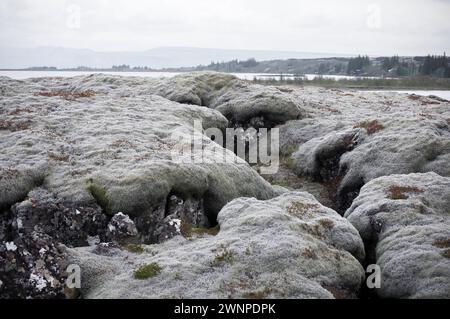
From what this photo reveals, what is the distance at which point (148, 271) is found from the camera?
1742cm

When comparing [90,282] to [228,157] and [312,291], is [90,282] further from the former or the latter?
[228,157]

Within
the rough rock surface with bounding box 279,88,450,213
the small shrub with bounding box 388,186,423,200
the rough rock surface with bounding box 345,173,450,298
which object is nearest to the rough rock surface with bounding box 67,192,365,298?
the rough rock surface with bounding box 345,173,450,298

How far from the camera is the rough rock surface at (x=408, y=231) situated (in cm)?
1852

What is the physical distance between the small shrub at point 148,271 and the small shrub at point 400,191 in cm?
1620

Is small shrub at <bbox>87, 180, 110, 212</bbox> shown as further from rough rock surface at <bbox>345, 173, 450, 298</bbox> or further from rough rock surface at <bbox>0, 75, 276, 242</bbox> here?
rough rock surface at <bbox>345, 173, 450, 298</bbox>

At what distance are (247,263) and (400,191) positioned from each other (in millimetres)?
14050

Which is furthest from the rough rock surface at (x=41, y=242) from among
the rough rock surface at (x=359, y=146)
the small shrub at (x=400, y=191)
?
the rough rock surface at (x=359, y=146)

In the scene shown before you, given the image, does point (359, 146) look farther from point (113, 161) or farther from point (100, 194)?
point (100, 194)

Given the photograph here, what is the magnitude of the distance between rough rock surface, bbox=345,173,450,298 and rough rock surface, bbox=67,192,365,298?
66.0 inches

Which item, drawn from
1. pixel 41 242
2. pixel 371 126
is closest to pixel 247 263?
pixel 41 242

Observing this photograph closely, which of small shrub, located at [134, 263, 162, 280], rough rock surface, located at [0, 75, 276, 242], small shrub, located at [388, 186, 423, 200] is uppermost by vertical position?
rough rock surface, located at [0, 75, 276, 242]

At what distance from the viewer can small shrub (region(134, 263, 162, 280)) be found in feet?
56.6
